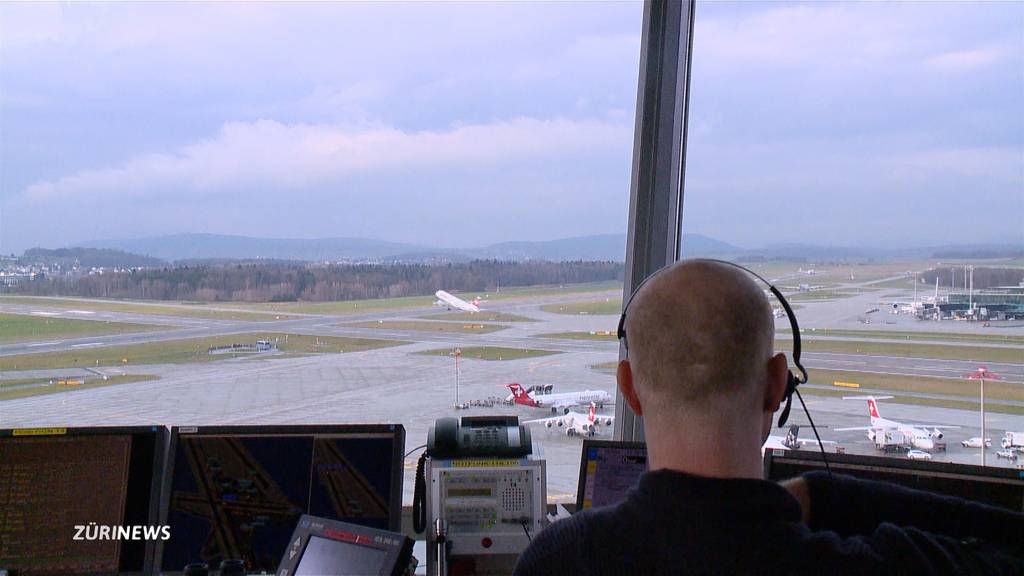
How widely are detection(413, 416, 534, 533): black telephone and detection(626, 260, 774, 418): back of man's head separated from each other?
116 centimetres

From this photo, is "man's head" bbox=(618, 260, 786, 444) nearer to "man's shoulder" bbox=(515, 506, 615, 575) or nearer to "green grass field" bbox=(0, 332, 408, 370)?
"man's shoulder" bbox=(515, 506, 615, 575)

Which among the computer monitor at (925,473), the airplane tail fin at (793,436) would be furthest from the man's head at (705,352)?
the airplane tail fin at (793,436)

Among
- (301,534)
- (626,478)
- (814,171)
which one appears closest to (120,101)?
(301,534)

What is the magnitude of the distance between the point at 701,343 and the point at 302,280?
2.96 m

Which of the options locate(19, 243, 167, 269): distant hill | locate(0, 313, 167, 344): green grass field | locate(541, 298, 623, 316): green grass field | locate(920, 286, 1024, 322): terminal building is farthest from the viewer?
locate(19, 243, 167, 269): distant hill

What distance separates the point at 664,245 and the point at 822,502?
2060 millimetres

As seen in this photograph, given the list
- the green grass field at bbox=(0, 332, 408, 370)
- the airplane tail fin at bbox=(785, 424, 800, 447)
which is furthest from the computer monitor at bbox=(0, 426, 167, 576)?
the airplane tail fin at bbox=(785, 424, 800, 447)

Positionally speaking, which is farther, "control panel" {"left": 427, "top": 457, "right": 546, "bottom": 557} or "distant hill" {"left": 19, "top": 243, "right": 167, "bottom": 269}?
"distant hill" {"left": 19, "top": 243, "right": 167, "bottom": 269}

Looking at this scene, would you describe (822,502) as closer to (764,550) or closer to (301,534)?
(764,550)

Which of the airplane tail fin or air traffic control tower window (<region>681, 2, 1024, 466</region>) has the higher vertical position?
air traffic control tower window (<region>681, 2, 1024, 466</region>)

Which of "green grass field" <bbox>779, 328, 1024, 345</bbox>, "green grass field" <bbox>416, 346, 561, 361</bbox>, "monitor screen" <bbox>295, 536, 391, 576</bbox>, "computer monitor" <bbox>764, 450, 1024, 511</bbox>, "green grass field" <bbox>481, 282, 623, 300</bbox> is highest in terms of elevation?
"green grass field" <bbox>481, 282, 623, 300</bbox>

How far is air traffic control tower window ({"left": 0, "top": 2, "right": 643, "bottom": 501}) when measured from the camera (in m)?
3.29

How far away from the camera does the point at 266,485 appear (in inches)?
88.0

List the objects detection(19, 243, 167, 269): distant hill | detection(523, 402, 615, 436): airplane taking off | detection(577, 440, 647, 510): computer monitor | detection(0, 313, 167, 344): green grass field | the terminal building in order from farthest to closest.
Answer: detection(19, 243, 167, 269): distant hill → detection(0, 313, 167, 344): green grass field → detection(523, 402, 615, 436): airplane taking off → the terminal building → detection(577, 440, 647, 510): computer monitor
